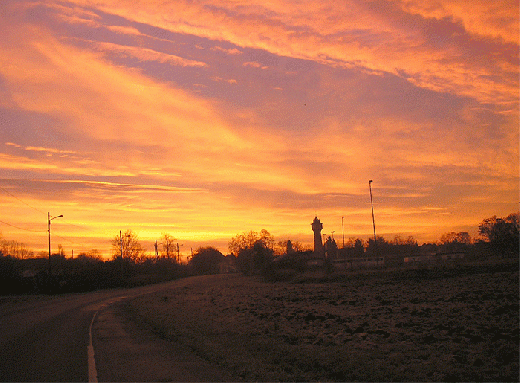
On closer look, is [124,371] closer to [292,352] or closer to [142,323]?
[292,352]

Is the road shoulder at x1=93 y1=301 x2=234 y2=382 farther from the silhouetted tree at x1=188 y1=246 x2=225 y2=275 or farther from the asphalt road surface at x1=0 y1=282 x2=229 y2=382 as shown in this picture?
the silhouetted tree at x1=188 y1=246 x2=225 y2=275

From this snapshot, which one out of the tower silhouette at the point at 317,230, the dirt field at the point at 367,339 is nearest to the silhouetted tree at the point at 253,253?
the tower silhouette at the point at 317,230

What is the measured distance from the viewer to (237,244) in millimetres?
144375

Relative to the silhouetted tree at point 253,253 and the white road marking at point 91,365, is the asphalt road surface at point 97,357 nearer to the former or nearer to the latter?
the white road marking at point 91,365

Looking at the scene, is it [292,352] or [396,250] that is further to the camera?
[396,250]

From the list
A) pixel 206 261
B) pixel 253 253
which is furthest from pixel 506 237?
pixel 206 261

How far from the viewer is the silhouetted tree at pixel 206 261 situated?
15975cm

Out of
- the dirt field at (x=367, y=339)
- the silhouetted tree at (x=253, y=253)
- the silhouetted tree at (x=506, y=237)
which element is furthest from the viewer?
the silhouetted tree at (x=253, y=253)

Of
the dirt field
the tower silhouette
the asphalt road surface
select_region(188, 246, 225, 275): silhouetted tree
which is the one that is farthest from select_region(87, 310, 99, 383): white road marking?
select_region(188, 246, 225, 275): silhouetted tree

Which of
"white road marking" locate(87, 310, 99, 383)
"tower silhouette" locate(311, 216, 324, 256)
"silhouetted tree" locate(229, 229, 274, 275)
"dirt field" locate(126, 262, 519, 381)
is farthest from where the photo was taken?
"tower silhouette" locate(311, 216, 324, 256)

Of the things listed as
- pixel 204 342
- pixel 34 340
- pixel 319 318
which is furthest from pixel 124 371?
pixel 319 318

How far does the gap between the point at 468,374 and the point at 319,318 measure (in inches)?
366

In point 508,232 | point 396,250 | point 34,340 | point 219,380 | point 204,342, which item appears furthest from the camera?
point 396,250

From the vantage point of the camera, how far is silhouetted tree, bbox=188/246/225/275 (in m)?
160
